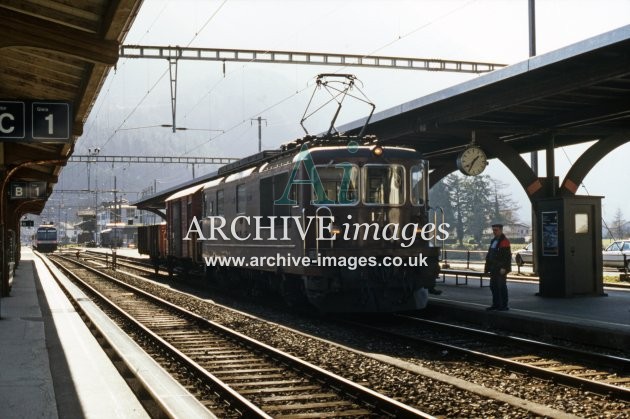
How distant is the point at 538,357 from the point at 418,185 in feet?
16.3

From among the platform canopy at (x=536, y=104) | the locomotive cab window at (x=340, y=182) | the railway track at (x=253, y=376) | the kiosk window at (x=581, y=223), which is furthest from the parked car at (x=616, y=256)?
the railway track at (x=253, y=376)

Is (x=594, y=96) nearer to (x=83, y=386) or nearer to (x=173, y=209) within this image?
(x=83, y=386)

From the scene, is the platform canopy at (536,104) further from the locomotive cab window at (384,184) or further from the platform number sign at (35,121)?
the platform number sign at (35,121)

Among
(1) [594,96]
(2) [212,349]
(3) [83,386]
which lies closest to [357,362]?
(2) [212,349]

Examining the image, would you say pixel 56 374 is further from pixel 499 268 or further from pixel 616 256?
pixel 616 256

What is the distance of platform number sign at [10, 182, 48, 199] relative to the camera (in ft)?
72.3

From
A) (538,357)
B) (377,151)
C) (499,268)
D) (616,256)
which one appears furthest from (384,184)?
(616,256)

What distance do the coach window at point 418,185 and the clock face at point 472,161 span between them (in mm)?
2921

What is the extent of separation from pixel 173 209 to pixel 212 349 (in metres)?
16.5

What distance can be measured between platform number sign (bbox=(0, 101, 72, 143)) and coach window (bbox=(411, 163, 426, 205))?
677cm

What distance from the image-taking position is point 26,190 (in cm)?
2234

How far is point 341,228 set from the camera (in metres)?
A: 13.8

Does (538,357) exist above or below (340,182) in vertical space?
below

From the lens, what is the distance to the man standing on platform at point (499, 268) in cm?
1400
